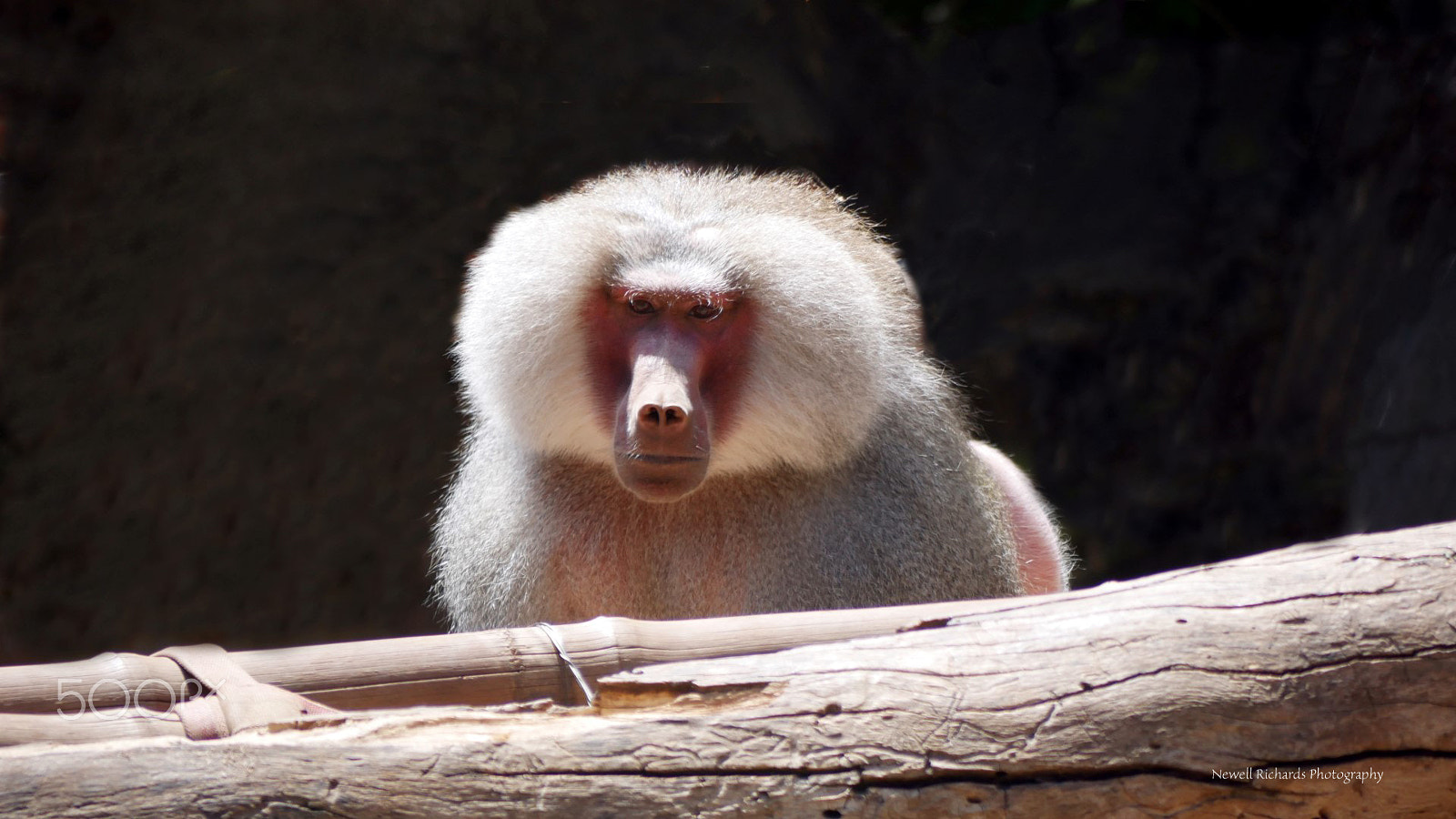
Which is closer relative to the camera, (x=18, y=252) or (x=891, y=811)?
(x=891, y=811)

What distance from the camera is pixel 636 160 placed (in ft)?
12.3

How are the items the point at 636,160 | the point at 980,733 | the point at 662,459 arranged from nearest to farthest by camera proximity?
1. the point at 980,733
2. the point at 662,459
3. the point at 636,160

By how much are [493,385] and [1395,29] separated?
330 cm

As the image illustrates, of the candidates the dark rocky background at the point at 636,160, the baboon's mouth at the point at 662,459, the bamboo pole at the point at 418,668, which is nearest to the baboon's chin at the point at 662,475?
the baboon's mouth at the point at 662,459

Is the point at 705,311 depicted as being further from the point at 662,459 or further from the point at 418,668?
the point at 418,668

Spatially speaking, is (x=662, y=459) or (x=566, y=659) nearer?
(x=566, y=659)

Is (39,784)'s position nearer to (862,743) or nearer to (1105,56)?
(862,743)

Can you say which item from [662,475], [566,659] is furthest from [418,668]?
[662,475]

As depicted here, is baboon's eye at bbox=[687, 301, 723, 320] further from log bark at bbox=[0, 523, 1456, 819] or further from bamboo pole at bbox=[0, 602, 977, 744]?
log bark at bbox=[0, 523, 1456, 819]

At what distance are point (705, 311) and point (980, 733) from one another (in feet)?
2.81

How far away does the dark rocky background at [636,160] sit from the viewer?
3.43 meters

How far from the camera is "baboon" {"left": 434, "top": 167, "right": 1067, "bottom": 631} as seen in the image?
1878mm

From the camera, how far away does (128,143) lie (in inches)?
136

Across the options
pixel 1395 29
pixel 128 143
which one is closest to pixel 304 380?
pixel 128 143
